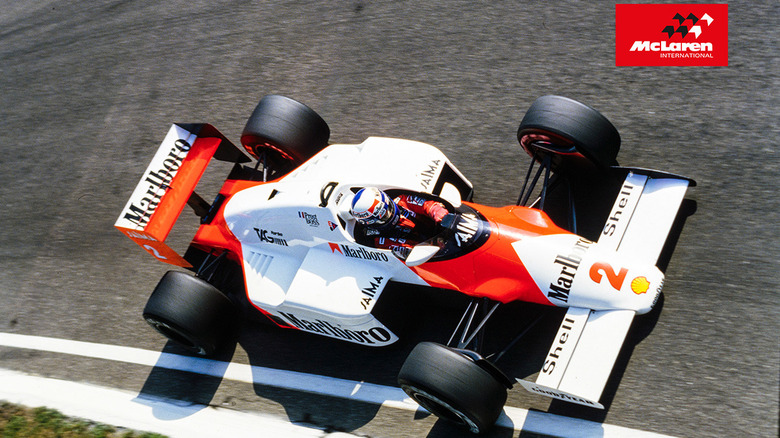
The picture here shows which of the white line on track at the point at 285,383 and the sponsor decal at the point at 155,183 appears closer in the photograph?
the white line on track at the point at 285,383

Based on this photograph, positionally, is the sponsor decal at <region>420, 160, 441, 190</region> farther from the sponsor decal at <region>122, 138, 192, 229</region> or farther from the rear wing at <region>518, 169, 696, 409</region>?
the sponsor decal at <region>122, 138, 192, 229</region>

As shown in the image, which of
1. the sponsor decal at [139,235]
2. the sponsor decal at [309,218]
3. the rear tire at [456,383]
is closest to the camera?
the rear tire at [456,383]

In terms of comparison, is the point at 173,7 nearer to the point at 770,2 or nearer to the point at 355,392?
the point at 355,392

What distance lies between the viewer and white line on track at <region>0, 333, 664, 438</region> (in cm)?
523

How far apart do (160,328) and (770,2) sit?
275 inches

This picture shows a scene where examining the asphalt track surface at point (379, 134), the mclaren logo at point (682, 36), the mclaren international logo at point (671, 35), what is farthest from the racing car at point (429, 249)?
the mclaren logo at point (682, 36)

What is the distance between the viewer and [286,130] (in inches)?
266

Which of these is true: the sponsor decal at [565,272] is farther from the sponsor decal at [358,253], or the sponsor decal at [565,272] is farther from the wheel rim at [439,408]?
the sponsor decal at [358,253]

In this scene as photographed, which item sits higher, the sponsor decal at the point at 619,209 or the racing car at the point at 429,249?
the sponsor decal at the point at 619,209

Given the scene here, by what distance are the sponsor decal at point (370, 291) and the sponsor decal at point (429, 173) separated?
36.2 inches

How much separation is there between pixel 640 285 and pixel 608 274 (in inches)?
9.4

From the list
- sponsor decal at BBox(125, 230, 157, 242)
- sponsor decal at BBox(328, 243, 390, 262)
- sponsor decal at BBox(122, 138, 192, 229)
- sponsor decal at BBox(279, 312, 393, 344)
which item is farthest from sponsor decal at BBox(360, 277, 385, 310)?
sponsor decal at BBox(122, 138, 192, 229)

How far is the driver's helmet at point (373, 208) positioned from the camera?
5262mm

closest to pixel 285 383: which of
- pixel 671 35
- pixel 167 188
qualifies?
pixel 167 188
